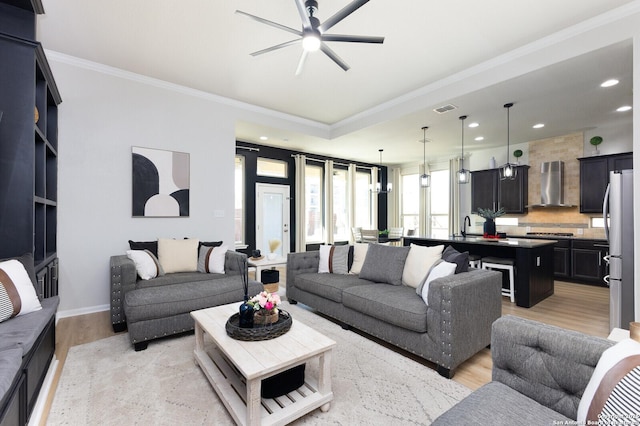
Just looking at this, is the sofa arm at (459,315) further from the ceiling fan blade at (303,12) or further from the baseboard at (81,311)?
the baseboard at (81,311)

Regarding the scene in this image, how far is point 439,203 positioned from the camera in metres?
8.24

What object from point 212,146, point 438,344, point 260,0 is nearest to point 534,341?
point 438,344

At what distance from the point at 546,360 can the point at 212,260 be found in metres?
3.35

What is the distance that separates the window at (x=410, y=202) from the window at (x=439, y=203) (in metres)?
0.45

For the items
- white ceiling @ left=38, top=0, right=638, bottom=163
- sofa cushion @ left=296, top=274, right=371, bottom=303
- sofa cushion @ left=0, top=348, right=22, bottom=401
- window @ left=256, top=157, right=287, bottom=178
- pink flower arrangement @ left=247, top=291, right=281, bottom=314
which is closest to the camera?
sofa cushion @ left=0, top=348, right=22, bottom=401

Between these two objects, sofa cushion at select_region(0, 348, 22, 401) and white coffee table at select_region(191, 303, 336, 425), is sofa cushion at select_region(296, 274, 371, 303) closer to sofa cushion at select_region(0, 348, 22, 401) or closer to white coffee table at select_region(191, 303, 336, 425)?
white coffee table at select_region(191, 303, 336, 425)

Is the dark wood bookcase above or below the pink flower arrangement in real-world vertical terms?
above

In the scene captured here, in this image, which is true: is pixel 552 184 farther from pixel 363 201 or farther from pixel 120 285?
pixel 120 285

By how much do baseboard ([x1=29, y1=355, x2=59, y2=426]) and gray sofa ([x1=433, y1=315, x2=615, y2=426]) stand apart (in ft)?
7.23

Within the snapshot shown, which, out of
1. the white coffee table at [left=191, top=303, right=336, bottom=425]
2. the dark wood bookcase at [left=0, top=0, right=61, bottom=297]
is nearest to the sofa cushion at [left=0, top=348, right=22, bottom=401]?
the white coffee table at [left=191, top=303, right=336, bottom=425]

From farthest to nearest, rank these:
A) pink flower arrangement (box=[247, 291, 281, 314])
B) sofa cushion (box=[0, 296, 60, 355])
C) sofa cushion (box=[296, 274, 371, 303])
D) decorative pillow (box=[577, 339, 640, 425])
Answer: sofa cushion (box=[296, 274, 371, 303]) → pink flower arrangement (box=[247, 291, 281, 314]) → sofa cushion (box=[0, 296, 60, 355]) → decorative pillow (box=[577, 339, 640, 425])

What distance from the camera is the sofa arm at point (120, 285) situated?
294 cm

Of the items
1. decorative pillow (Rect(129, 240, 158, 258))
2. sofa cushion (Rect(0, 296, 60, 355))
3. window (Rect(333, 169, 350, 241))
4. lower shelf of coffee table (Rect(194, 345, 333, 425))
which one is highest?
window (Rect(333, 169, 350, 241))

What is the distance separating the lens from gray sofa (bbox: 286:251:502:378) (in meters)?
2.19
